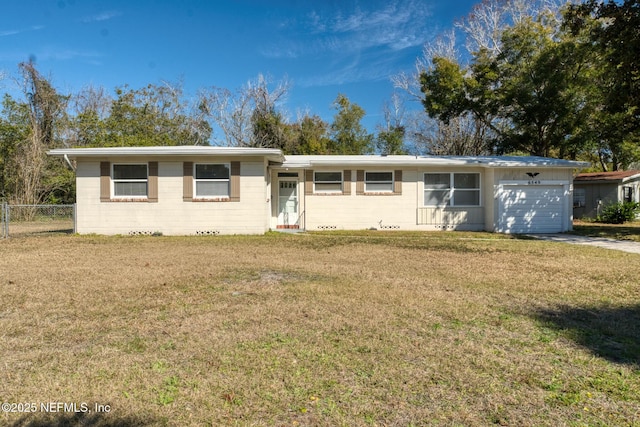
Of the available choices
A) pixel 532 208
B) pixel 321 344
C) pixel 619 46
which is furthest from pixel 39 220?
pixel 619 46

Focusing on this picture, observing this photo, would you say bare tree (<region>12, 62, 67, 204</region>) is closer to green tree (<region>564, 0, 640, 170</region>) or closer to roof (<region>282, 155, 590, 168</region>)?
roof (<region>282, 155, 590, 168</region>)

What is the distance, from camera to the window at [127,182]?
13684 millimetres

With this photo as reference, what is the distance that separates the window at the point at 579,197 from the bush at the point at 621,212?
3047mm

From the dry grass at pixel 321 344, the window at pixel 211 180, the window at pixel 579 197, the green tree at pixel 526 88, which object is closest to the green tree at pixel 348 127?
the green tree at pixel 526 88

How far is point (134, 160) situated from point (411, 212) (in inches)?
414

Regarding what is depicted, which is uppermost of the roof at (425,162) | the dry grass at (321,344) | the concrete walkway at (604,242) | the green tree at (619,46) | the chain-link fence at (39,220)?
the green tree at (619,46)

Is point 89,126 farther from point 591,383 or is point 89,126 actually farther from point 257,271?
point 591,383

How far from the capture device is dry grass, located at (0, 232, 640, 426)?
2664 mm

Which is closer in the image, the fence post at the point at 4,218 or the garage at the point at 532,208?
the fence post at the point at 4,218

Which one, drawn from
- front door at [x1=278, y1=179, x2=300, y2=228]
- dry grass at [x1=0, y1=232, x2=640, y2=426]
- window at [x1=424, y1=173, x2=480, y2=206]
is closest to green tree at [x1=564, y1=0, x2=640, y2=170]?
window at [x1=424, y1=173, x2=480, y2=206]

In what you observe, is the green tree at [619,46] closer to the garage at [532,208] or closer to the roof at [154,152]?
the garage at [532,208]

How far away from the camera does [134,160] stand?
536 inches

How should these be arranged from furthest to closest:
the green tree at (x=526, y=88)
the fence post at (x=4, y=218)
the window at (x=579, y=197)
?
the window at (x=579, y=197)
the green tree at (x=526, y=88)
the fence post at (x=4, y=218)

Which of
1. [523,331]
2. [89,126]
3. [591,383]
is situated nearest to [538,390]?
[591,383]
